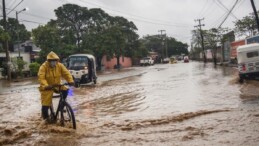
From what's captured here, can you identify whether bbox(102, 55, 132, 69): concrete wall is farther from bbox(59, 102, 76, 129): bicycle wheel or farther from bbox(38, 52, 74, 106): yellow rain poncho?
bbox(59, 102, 76, 129): bicycle wheel

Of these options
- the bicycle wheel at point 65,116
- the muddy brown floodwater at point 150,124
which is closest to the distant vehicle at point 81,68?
the muddy brown floodwater at point 150,124

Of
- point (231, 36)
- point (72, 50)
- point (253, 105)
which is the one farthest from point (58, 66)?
point (231, 36)

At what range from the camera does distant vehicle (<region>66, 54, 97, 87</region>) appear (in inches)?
991

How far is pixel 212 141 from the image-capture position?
284 inches

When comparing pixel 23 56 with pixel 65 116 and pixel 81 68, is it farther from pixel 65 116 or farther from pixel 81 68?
pixel 65 116

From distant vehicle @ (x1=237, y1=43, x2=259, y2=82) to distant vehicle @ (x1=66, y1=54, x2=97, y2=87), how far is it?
409 inches

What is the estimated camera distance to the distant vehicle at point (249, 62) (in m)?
20.4

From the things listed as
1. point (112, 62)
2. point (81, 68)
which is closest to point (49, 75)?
point (81, 68)

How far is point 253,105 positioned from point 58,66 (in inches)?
244

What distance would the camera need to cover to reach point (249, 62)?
67.6ft

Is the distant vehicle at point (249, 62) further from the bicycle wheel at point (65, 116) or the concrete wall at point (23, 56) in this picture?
the concrete wall at point (23, 56)

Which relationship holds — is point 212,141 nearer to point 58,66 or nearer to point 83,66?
point 58,66

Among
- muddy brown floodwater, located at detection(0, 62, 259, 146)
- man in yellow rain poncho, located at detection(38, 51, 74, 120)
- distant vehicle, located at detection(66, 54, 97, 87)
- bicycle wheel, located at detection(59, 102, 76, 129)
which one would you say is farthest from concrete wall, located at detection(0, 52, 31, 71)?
bicycle wheel, located at detection(59, 102, 76, 129)

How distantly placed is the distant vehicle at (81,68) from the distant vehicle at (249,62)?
10399mm
